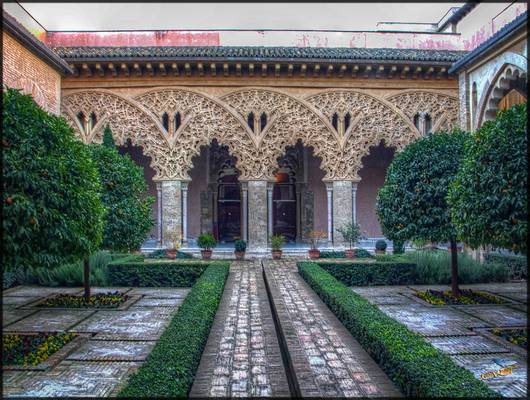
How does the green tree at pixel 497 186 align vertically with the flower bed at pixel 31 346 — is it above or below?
above

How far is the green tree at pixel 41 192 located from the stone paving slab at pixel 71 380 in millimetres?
1223

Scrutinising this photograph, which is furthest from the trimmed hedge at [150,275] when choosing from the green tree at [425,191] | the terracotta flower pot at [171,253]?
the green tree at [425,191]

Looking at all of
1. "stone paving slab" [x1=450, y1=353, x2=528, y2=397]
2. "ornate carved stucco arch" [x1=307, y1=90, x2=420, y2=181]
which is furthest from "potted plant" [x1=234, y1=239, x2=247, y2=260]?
"stone paving slab" [x1=450, y1=353, x2=528, y2=397]

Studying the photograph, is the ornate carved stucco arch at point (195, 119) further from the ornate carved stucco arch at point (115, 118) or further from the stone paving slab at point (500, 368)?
the stone paving slab at point (500, 368)

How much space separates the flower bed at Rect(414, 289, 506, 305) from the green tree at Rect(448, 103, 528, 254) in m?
2.36

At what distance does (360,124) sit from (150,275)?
896cm

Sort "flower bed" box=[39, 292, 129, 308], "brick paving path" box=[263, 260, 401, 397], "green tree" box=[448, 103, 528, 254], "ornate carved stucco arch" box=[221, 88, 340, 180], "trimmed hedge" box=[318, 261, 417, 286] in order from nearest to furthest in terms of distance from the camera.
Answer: "brick paving path" box=[263, 260, 401, 397], "green tree" box=[448, 103, 528, 254], "flower bed" box=[39, 292, 129, 308], "trimmed hedge" box=[318, 261, 417, 286], "ornate carved stucco arch" box=[221, 88, 340, 180]

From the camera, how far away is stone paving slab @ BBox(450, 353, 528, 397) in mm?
4266

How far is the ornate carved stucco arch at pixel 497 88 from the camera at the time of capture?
37.8 feet

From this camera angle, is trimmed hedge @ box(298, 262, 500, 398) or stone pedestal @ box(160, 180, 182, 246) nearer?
trimmed hedge @ box(298, 262, 500, 398)

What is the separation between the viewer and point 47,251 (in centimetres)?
495

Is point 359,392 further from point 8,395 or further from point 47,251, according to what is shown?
point 47,251

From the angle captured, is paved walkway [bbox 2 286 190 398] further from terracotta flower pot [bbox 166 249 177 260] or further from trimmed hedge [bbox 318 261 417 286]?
terracotta flower pot [bbox 166 249 177 260]

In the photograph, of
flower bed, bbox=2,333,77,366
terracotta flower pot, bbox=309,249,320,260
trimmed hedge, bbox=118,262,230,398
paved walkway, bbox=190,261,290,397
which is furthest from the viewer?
terracotta flower pot, bbox=309,249,320,260
